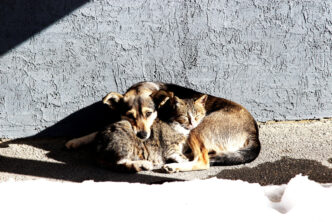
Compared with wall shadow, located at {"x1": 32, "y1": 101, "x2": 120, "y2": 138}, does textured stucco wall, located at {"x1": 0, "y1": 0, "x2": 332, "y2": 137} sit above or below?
above

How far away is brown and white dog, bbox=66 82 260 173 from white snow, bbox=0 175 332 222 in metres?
2.15

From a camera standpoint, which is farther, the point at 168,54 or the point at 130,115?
the point at 168,54

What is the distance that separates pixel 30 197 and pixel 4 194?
0.46 feet

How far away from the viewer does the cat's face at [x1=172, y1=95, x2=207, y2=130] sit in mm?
4625

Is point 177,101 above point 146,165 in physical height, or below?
above

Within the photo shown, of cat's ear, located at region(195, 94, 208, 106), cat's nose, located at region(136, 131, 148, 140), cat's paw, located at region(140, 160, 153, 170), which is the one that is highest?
cat's ear, located at region(195, 94, 208, 106)

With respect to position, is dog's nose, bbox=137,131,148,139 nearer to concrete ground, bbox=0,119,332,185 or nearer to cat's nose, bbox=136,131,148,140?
cat's nose, bbox=136,131,148,140

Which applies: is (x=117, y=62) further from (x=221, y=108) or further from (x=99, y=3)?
(x=221, y=108)

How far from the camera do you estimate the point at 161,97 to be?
4641 millimetres

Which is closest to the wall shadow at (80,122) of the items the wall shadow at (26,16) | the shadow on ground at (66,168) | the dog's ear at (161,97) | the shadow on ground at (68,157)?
the shadow on ground at (68,157)

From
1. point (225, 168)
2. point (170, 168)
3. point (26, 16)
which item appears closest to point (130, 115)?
point (170, 168)

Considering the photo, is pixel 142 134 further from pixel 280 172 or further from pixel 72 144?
pixel 280 172

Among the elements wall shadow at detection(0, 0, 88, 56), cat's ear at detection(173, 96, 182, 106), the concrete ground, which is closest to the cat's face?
cat's ear at detection(173, 96, 182, 106)

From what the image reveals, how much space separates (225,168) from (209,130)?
1.52 ft
